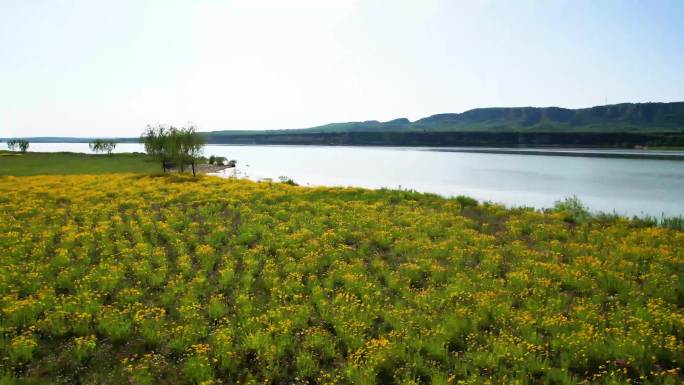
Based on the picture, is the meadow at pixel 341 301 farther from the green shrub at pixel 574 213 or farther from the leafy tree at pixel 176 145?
the leafy tree at pixel 176 145

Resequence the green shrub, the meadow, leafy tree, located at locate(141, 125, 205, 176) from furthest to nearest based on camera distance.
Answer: leafy tree, located at locate(141, 125, 205, 176)
the green shrub
the meadow

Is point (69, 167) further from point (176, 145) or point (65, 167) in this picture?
point (176, 145)

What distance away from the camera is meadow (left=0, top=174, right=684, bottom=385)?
11.0 metres

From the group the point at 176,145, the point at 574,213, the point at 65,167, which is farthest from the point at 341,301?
the point at 65,167

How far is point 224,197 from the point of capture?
37.9m

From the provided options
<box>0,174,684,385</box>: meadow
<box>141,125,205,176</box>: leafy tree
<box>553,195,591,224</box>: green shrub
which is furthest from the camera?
<box>141,125,205,176</box>: leafy tree

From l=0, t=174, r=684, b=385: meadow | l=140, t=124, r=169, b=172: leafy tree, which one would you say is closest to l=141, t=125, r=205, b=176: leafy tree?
l=140, t=124, r=169, b=172: leafy tree

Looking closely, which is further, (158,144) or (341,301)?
(158,144)

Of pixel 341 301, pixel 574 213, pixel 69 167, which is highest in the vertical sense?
pixel 69 167

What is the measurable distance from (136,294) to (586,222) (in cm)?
2632

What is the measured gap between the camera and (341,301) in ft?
48.6

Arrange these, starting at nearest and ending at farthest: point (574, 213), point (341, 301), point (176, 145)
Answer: point (341, 301) → point (574, 213) → point (176, 145)

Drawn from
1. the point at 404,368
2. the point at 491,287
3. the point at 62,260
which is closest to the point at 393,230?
the point at 491,287

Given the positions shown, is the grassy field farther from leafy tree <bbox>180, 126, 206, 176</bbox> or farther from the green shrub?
the green shrub
